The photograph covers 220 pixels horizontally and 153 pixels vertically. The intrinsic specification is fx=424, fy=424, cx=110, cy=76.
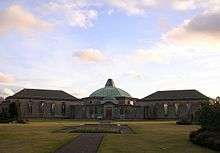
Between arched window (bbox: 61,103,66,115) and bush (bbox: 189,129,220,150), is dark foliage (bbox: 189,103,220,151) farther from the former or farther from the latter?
arched window (bbox: 61,103,66,115)

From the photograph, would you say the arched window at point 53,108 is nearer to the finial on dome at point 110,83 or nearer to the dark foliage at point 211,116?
the finial on dome at point 110,83

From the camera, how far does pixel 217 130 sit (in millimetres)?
35188

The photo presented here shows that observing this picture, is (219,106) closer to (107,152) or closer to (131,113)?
(107,152)

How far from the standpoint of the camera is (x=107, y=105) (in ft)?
472

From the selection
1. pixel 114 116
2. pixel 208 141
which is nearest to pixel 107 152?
pixel 208 141

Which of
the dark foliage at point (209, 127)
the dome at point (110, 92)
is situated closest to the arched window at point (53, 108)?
the dome at point (110, 92)

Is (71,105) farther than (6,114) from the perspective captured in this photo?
Yes

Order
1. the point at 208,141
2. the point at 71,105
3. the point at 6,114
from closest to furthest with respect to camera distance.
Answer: the point at 208,141
the point at 6,114
the point at 71,105

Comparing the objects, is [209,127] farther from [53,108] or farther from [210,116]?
[53,108]

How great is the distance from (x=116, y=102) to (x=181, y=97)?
22.8m

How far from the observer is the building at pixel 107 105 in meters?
142

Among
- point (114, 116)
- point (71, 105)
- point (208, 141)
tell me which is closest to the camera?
point (208, 141)

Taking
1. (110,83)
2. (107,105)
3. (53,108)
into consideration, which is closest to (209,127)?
(107,105)

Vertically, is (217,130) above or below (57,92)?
below
